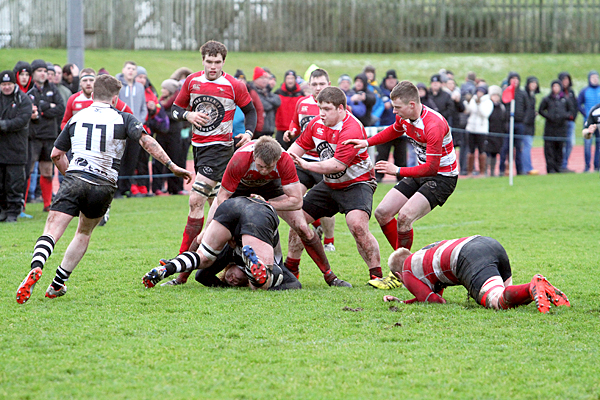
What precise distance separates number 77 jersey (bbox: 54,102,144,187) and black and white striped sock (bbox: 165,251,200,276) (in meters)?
0.84

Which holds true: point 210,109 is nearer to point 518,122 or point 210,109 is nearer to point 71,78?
point 71,78

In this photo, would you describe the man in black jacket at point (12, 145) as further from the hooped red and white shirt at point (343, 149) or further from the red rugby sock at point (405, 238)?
the red rugby sock at point (405, 238)

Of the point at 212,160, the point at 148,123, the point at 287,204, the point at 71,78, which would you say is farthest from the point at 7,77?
the point at 287,204

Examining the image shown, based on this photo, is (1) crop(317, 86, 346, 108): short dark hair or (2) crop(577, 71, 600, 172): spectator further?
(2) crop(577, 71, 600, 172): spectator

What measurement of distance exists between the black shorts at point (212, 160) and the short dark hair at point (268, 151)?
61.5 inches

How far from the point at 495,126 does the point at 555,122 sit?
76.2 inches

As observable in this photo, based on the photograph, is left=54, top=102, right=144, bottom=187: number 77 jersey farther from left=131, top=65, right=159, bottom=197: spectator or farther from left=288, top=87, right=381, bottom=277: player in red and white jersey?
left=131, top=65, right=159, bottom=197: spectator

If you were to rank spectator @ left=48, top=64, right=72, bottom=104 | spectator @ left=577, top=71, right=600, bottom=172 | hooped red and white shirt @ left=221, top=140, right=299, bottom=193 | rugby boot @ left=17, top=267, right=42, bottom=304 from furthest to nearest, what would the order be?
spectator @ left=577, top=71, right=600, bottom=172 < spectator @ left=48, top=64, right=72, bottom=104 < hooped red and white shirt @ left=221, top=140, right=299, bottom=193 < rugby boot @ left=17, top=267, right=42, bottom=304

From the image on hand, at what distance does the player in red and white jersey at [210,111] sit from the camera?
24.0ft

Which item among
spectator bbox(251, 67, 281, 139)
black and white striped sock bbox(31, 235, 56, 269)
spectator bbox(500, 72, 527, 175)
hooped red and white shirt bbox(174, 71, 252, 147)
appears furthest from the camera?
spectator bbox(500, 72, 527, 175)

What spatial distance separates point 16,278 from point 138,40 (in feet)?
74.9

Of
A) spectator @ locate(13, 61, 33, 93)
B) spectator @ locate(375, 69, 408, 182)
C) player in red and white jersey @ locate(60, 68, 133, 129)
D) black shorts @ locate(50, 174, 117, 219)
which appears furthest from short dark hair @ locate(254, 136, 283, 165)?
spectator @ locate(375, 69, 408, 182)

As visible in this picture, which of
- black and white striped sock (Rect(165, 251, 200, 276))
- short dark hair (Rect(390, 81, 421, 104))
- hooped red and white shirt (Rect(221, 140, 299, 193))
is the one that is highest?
short dark hair (Rect(390, 81, 421, 104))

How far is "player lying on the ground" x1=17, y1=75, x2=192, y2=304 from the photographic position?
5.66 metres
